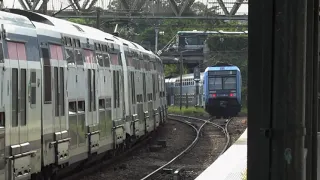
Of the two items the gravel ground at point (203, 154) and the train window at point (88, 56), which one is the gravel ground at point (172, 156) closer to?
the gravel ground at point (203, 154)

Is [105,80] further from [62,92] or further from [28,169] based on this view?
[28,169]

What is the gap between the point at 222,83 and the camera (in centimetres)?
3422

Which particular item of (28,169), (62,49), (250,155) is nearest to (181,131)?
(62,49)

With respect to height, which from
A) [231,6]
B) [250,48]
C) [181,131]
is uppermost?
[231,6]

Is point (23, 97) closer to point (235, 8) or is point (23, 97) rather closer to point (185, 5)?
point (185, 5)

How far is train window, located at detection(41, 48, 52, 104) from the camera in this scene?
29.4 feet

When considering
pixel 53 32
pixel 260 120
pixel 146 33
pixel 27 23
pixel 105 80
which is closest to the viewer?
pixel 260 120

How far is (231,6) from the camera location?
26.5 m

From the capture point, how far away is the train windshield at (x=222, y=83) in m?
34.0

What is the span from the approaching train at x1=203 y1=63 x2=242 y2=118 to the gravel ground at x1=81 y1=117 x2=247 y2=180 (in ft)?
26.7

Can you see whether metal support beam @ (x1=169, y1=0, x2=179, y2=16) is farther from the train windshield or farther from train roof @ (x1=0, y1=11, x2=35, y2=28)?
train roof @ (x1=0, y1=11, x2=35, y2=28)

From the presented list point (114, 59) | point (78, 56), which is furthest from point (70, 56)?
point (114, 59)

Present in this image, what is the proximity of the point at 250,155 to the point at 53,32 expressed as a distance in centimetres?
731

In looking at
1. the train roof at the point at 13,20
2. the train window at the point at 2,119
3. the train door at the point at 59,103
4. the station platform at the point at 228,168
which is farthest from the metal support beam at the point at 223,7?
the train window at the point at 2,119
